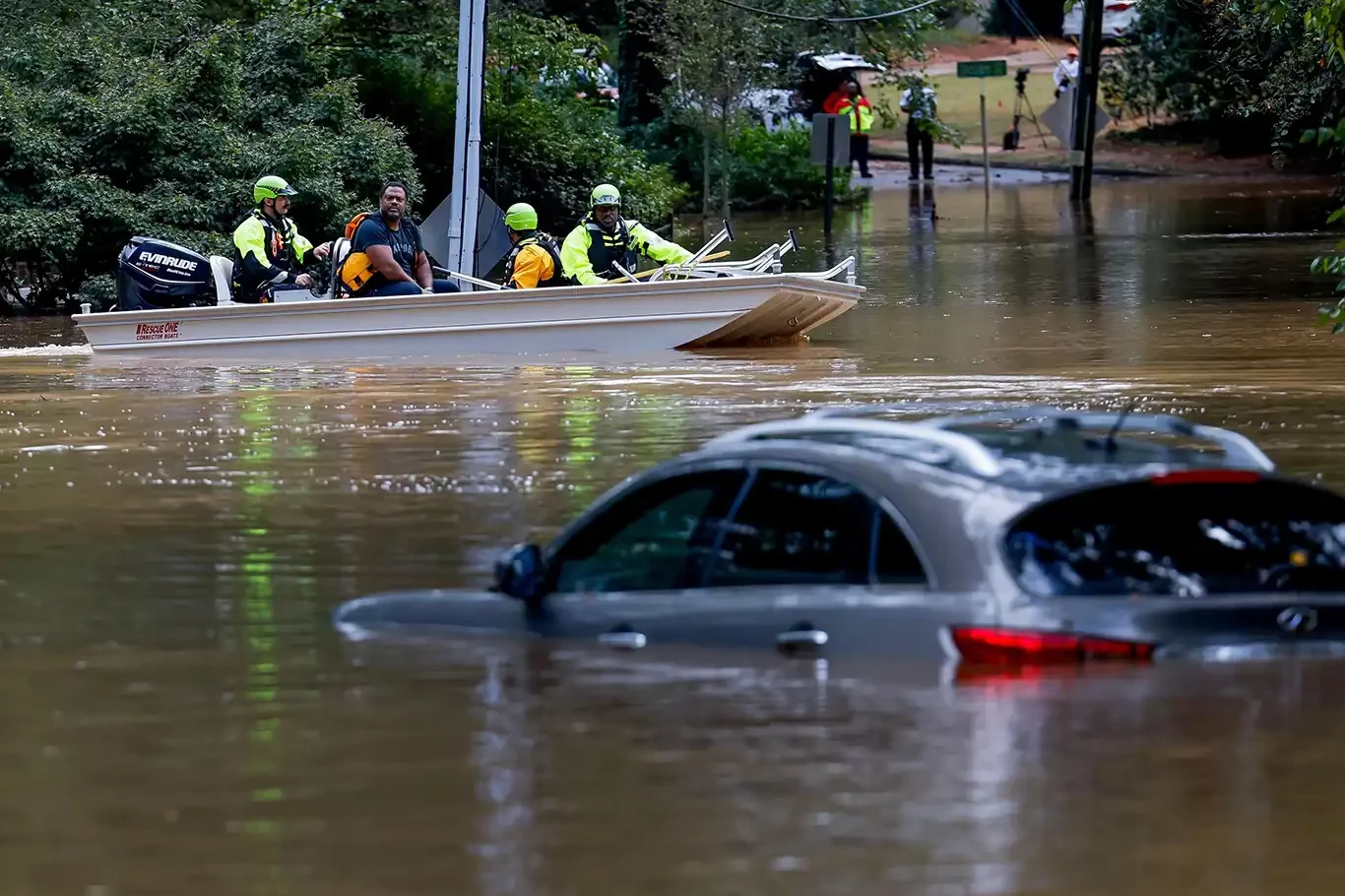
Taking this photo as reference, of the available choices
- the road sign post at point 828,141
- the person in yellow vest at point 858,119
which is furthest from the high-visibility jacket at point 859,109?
the road sign post at point 828,141

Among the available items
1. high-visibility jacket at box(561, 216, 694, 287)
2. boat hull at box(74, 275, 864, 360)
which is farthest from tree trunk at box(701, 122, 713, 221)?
boat hull at box(74, 275, 864, 360)

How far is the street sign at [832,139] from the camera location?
36.3m

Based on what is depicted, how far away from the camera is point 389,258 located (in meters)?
20.8

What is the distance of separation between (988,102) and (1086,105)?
62.7 ft

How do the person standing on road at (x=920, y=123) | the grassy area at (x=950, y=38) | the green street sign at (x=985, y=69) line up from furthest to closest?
the grassy area at (x=950, y=38) < the person standing on road at (x=920, y=123) < the green street sign at (x=985, y=69)

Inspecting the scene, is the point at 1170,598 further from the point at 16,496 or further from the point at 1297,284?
the point at 1297,284

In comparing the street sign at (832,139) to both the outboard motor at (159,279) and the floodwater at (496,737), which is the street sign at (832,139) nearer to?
the outboard motor at (159,279)

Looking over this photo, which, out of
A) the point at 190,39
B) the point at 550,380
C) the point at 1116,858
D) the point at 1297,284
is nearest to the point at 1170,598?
the point at 1116,858

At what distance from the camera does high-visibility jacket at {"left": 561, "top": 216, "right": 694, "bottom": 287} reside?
2120 cm

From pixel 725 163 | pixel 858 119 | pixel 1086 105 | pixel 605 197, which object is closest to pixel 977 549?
→ pixel 605 197

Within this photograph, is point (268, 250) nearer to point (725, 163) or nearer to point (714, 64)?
point (714, 64)

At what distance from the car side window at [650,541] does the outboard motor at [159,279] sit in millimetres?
14308

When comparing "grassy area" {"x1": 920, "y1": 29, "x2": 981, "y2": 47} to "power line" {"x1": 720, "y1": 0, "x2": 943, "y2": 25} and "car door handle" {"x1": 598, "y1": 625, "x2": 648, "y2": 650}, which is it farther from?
"car door handle" {"x1": 598, "y1": 625, "x2": 648, "y2": 650}

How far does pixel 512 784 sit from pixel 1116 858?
67.1 inches
